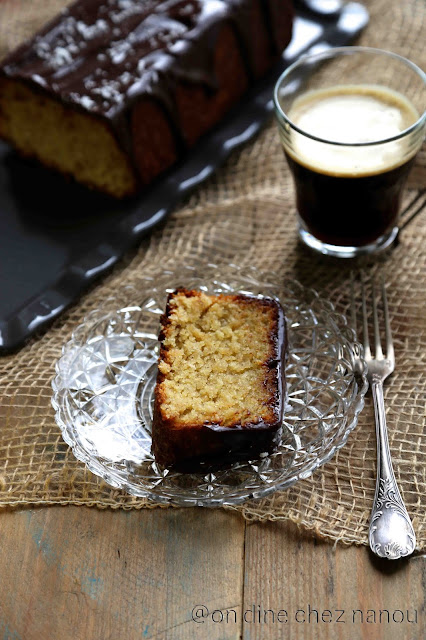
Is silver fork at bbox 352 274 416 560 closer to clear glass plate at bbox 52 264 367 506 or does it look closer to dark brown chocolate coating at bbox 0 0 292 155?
clear glass plate at bbox 52 264 367 506

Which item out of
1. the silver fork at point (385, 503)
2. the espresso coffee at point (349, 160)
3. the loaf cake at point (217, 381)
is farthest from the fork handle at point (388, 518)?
the espresso coffee at point (349, 160)

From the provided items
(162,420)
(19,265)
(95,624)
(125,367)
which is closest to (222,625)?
(95,624)

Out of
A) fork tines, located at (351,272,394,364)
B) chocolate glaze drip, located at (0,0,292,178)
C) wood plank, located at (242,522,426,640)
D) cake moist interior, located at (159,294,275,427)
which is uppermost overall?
chocolate glaze drip, located at (0,0,292,178)

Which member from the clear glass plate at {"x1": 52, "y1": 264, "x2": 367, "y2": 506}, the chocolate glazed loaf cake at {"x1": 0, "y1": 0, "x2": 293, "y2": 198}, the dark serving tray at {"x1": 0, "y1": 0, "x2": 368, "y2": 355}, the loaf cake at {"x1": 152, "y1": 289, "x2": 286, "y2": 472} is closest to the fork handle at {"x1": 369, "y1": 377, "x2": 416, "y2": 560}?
the clear glass plate at {"x1": 52, "y1": 264, "x2": 367, "y2": 506}

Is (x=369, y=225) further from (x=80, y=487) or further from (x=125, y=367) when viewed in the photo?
(x=80, y=487)

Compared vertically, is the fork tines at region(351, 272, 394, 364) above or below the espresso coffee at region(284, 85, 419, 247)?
below

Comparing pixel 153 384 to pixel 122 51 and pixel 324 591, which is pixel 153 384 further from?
pixel 122 51

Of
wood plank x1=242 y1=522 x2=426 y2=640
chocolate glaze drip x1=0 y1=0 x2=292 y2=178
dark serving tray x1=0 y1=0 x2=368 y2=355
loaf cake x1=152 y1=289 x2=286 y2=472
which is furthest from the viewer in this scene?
chocolate glaze drip x1=0 y1=0 x2=292 y2=178
